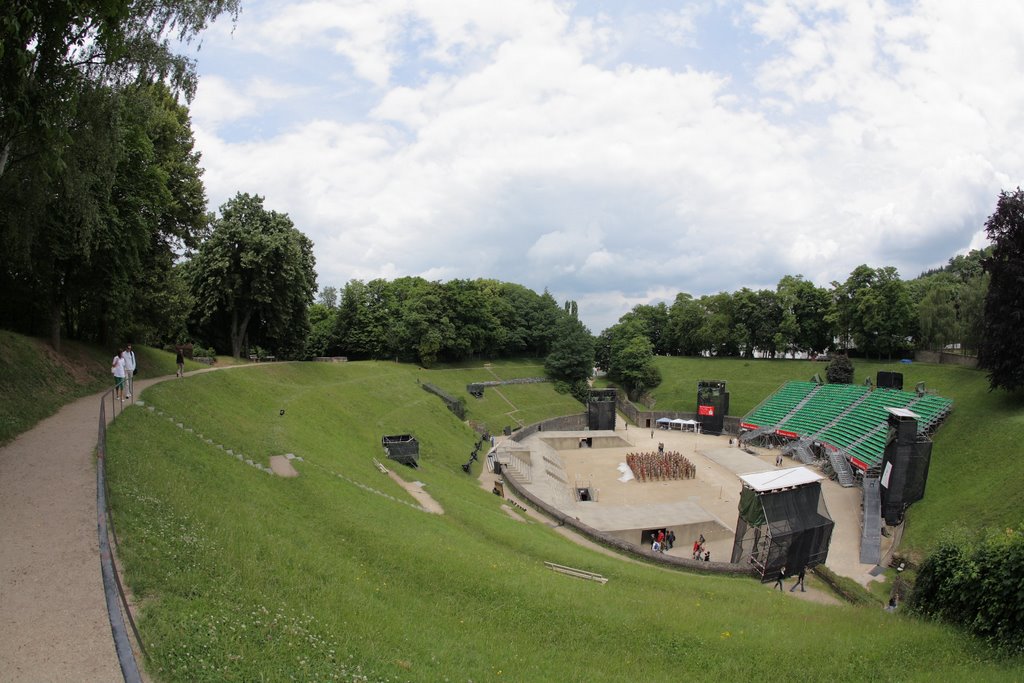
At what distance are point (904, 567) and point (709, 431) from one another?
34.7m

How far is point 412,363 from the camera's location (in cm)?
6288

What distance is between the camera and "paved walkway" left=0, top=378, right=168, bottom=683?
5.80m

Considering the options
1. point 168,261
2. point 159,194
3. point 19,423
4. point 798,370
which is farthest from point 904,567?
point 798,370

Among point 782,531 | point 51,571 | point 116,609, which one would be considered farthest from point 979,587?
point 51,571

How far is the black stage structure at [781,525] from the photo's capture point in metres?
20.0

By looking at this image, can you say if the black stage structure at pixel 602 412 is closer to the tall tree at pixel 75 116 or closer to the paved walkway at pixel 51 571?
the tall tree at pixel 75 116

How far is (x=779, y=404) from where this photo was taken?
5606 centimetres

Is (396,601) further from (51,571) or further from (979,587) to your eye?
(979,587)

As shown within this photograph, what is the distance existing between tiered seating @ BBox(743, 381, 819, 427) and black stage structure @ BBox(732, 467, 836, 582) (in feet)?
111

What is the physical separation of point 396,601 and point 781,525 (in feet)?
50.3

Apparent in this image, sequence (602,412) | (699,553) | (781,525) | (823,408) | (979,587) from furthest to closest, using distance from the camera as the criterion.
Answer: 1. (602,412)
2. (823,408)
3. (699,553)
4. (781,525)
5. (979,587)

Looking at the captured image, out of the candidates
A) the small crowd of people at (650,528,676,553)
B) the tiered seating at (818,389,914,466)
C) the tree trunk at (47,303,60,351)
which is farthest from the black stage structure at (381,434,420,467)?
the tiered seating at (818,389,914,466)

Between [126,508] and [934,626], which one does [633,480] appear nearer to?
[934,626]

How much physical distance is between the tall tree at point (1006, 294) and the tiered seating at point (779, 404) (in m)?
22.5
